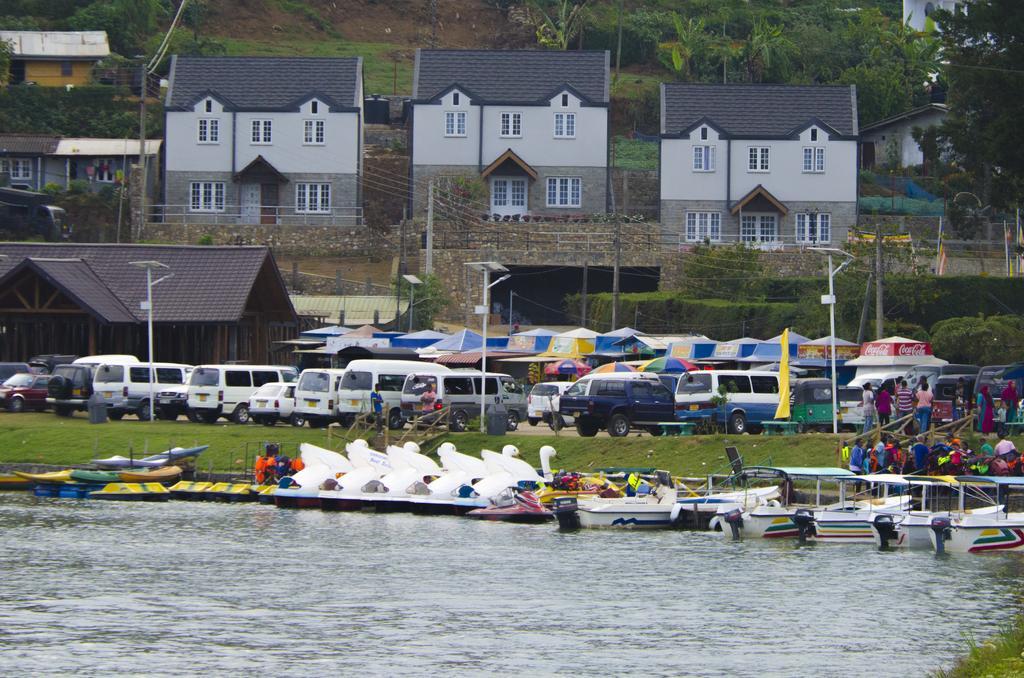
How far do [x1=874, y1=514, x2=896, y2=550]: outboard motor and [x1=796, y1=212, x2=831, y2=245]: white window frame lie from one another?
53.5 metres

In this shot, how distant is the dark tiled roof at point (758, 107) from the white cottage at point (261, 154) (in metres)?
17.2

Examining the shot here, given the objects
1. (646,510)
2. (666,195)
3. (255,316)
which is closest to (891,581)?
(646,510)

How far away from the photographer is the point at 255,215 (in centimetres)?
9150

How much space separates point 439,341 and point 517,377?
14.2 feet

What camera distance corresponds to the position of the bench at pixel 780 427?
48031 millimetres

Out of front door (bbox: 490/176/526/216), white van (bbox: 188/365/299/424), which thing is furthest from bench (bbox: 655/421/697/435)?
front door (bbox: 490/176/526/216)

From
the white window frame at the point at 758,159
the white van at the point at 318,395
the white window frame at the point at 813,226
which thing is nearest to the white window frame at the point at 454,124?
the white window frame at the point at 758,159

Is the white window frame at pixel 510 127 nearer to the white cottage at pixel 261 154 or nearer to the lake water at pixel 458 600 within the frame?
the white cottage at pixel 261 154

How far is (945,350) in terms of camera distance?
6144 centimetres

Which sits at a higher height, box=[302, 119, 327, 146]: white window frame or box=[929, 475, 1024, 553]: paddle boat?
box=[302, 119, 327, 146]: white window frame

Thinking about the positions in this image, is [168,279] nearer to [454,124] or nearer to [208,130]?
[208,130]

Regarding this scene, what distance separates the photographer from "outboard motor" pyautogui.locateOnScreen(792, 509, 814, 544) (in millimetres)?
39469

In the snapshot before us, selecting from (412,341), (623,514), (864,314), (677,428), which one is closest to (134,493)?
(623,514)

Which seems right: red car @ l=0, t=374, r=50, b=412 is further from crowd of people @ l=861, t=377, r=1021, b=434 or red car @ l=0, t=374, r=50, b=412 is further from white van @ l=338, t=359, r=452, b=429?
crowd of people @ l=861, t=377, r=1021, b=434
